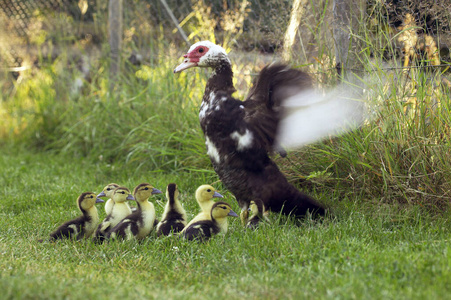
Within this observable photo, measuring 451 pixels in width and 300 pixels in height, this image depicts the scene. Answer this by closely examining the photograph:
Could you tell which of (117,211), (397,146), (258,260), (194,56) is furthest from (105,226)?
(397,146)

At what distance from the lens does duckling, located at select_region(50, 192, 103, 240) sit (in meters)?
3.44

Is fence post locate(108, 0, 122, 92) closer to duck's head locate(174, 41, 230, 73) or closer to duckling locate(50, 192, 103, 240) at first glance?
duck's head locate(174, 41, 230, 73)

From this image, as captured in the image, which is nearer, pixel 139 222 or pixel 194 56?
pixel 139 222

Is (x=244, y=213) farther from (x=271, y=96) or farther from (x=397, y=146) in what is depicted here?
(x=397, y=146)

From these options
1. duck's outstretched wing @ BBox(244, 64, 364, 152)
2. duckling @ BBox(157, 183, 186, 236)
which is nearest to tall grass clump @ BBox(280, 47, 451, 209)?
duck's outstretched wing @ BBox(244, 64, 364, 152)

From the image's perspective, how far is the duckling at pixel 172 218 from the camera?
3477mm

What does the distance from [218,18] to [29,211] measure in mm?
3091

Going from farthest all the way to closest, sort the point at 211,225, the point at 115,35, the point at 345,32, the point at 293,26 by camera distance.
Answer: the point at 115,35 → the point at 293,26 → the point at 345,32 → the point at 211,225

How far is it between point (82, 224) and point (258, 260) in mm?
1441

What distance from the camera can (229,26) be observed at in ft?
17.2

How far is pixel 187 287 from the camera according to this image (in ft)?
8.14

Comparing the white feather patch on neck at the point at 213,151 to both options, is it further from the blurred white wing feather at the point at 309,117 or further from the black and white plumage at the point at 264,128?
the blurred white wing feather at the point at 309,117

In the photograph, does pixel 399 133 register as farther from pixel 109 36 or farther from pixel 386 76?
pixel 109 36

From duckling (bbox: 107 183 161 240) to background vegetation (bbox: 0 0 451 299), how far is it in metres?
0.12
